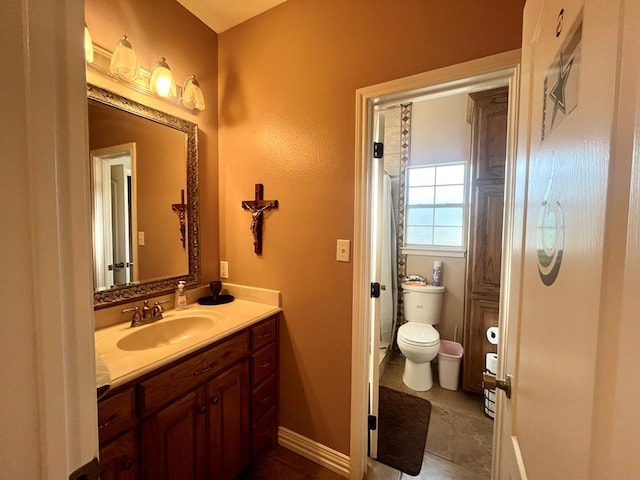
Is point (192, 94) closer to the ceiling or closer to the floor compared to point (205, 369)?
closer to the ceiling

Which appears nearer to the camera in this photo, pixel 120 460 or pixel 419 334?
pixel 120 460

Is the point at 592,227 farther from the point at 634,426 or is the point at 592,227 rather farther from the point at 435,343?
the point at 435,343

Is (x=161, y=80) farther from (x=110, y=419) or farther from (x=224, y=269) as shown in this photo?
(x=110, y=419)

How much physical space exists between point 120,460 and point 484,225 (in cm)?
237

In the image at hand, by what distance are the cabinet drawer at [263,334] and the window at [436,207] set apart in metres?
1.80

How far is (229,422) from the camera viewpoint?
1.37 m

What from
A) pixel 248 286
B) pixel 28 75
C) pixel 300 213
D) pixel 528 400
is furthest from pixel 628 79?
pixel 248 286

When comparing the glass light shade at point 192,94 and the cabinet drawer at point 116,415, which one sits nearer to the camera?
the cabinet drawer at point 116,415

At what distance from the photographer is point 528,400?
0.57m

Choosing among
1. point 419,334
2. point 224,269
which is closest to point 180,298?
point 224,269

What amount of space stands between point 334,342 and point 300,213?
→ 0.76 metres

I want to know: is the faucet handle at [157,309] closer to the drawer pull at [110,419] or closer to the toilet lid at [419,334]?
the drawer pull at [110,419]

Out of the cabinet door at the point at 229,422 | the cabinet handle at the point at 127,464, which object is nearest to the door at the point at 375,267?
the cabinet door at the point at 229,422

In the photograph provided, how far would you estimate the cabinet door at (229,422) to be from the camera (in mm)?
1285
